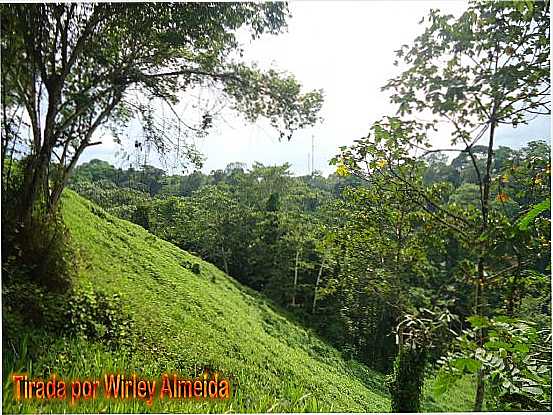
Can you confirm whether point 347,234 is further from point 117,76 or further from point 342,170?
point 117,76

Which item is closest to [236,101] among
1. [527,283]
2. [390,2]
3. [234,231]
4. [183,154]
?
[183,154]

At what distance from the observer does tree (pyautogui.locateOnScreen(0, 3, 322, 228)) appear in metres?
2.11

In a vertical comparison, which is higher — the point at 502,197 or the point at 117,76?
the point at 117,76

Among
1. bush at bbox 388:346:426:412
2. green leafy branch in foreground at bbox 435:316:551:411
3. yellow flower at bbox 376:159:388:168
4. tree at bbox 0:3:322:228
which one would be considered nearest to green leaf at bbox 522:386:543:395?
green leafy branch in foreground at bbox 435:316:551:411

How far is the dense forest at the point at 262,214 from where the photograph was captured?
2080mm

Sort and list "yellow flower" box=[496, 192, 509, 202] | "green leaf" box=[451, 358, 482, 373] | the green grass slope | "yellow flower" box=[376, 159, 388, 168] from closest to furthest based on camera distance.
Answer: "green leaf" box=[451, 358, 482, 373] → the green grass slope → "yellow flower" box=[496, 192, 509, 202] → "yellow flower" box=[376, 159, 388, 168]

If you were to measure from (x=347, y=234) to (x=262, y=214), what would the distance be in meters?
0.43

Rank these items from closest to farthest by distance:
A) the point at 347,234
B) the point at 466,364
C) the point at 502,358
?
the point at 466,364 < the point at 502,358 < the point at 347,234

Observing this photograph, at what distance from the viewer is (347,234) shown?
2.37 meters

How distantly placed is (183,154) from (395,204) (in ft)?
3.37

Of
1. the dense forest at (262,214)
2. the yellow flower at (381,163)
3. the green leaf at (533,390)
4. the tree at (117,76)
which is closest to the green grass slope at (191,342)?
the dense forest at (262,214)

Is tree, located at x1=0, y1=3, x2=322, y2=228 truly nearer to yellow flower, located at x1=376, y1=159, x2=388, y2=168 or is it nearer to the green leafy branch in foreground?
yellow flower, located at x1=376, y1=159, x2=388, y2=168

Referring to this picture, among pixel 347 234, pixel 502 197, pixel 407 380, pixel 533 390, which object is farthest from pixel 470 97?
pixel 533 390

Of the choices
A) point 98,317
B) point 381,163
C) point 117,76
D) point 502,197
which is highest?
point 117,76
